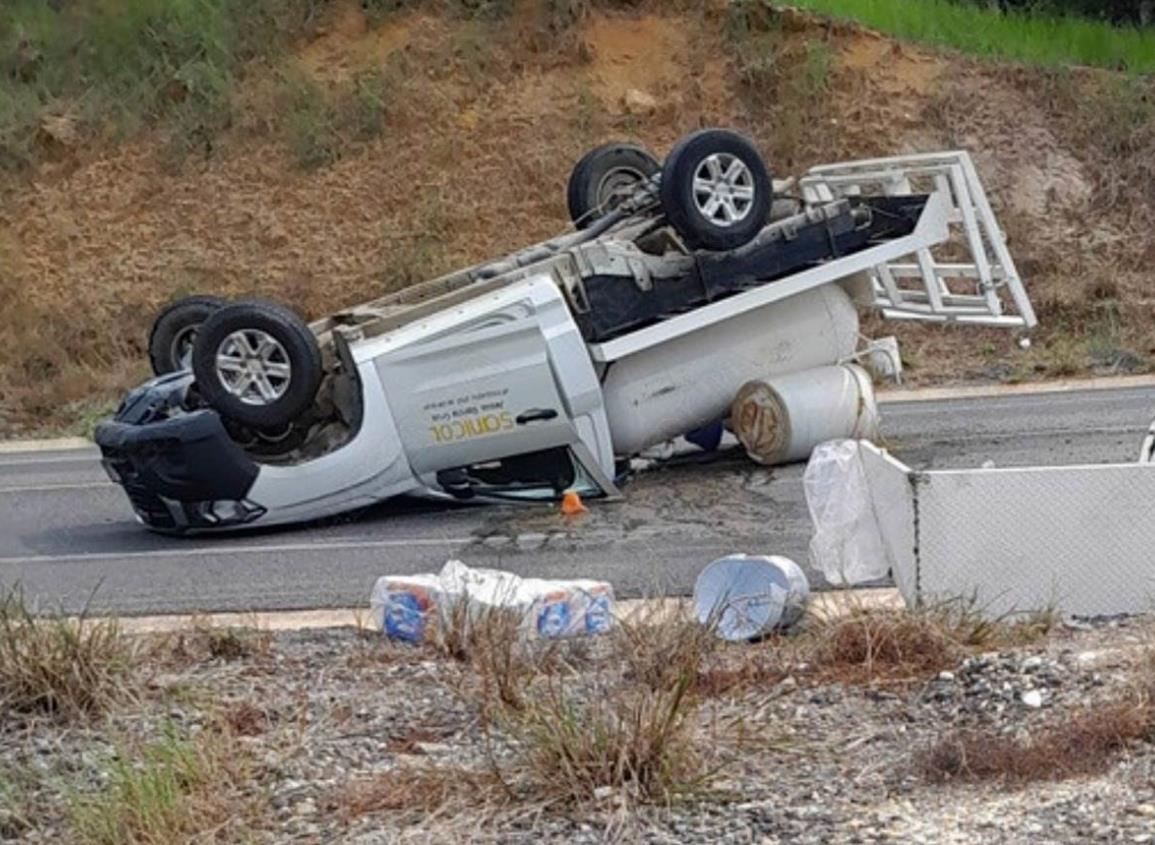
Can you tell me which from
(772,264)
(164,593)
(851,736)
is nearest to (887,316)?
(772,264)

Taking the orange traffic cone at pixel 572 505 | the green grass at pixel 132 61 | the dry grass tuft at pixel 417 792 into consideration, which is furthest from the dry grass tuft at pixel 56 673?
the green grass at pixel 132 61

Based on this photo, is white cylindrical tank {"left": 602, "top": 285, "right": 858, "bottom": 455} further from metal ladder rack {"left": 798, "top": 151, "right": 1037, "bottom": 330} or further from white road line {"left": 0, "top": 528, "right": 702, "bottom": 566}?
white road line {"left": 0, "top": 528, "right": 702, "bottom": 566}

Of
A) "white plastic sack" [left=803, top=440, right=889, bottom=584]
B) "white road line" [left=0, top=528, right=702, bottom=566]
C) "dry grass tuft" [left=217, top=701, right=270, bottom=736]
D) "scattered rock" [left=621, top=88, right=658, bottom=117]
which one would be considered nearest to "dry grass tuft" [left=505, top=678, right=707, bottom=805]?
"dry grass tuft" [left=217, top=701, right=270, bottom=736]

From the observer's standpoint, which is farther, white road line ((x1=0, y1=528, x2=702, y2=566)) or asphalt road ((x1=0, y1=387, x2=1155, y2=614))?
white road line ((x1=0, y1=528, x2=702, y2=566))

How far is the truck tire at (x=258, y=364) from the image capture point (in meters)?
11.5

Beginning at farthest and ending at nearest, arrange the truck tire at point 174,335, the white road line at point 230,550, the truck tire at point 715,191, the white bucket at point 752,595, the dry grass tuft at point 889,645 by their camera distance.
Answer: the truck tire at point 174,335, the truck tire at point 715,191, the white road line at point 230,550, the white bucket at point 752,595, the dry grass tuft at point 889,645

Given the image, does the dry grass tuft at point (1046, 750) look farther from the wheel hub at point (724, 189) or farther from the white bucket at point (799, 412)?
the wheel hub at point (724, 189)

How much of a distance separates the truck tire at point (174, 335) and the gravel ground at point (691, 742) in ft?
19.5

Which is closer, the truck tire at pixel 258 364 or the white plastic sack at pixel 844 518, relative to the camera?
the white plastic sack at pixel 844 518

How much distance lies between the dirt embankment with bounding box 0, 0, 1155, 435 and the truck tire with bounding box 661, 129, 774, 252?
35.2 ft

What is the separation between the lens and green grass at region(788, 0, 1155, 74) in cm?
2647

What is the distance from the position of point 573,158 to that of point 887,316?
1189cm

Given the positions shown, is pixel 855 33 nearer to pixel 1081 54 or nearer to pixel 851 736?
pixel 1081 54

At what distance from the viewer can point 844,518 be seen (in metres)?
7.96
